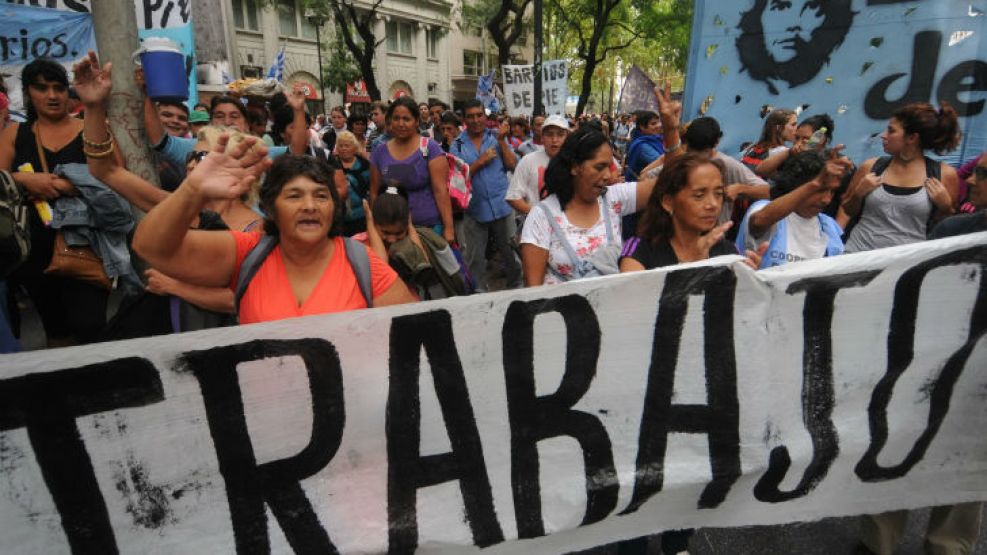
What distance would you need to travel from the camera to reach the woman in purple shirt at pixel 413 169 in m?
4.25

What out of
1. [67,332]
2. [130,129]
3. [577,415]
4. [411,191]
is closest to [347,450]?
[577,415]

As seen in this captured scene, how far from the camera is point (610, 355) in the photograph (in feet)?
6.18

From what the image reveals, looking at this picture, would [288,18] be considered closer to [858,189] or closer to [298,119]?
[298,119]

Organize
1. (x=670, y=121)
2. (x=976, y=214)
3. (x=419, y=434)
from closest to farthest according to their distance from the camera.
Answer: (x=419, y=434), (x=976, y=214), (x=670, y=121)

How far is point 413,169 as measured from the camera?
4.27m

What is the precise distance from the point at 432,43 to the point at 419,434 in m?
36.9

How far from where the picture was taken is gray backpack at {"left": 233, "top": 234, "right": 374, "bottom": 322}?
190cm

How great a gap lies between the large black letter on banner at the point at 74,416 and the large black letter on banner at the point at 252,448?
16 cm

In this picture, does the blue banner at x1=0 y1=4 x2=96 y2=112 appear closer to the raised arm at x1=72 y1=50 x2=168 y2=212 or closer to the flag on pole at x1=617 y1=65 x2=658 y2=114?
the raised arm at x1=72 y1=50 x2=168 y2=212

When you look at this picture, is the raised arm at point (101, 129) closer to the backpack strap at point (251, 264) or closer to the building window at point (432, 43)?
the backpack strap at point (251, 264)

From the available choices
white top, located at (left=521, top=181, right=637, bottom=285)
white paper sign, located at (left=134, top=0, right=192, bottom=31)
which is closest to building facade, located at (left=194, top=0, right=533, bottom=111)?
white paper sign, located at (left=134, top=0, right=192, bottom=31)

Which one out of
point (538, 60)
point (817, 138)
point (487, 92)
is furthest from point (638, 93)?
point (487, 92)

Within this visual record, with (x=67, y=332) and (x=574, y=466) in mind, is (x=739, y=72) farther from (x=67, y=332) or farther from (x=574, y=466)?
(x=67, y=332)

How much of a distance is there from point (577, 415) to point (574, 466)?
0.18 metres
